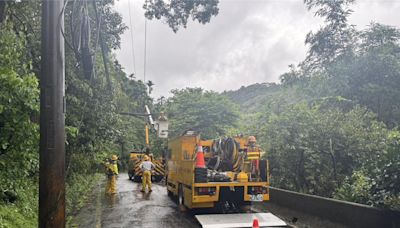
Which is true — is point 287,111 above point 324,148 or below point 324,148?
above

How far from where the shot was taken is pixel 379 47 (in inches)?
871

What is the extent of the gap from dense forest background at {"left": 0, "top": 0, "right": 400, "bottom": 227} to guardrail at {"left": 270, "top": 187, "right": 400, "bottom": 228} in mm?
194

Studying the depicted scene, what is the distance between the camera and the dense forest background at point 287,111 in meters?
7.76

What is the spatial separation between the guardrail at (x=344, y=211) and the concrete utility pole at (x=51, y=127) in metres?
5.07

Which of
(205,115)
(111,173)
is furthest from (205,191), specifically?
(205,115)

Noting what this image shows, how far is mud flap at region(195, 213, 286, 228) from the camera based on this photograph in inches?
359

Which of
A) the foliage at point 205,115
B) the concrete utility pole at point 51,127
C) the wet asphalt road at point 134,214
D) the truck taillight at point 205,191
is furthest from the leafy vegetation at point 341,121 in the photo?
the concrete utility pole at point 51,127

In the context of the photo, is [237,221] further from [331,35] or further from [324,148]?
[331,35]

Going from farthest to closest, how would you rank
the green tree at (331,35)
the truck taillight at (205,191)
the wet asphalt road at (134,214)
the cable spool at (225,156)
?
1. the green tree at (331,35)
2. the cable spool at (225,156)
3. the truck taillight at (205,191)
4. the wet asphalt road at (134,214)

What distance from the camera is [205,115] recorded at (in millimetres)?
31328

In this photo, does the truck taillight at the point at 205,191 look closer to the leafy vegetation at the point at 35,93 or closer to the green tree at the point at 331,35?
the leafy vegetation at the point at 35,93

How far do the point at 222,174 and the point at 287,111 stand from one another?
13.4 feet

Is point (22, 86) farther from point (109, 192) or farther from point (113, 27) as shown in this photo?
point (113, 27)

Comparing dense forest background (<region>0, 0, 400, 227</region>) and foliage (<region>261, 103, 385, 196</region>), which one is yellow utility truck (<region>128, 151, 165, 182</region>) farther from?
foliage (<region>261, 103, 385, 196</region>)
